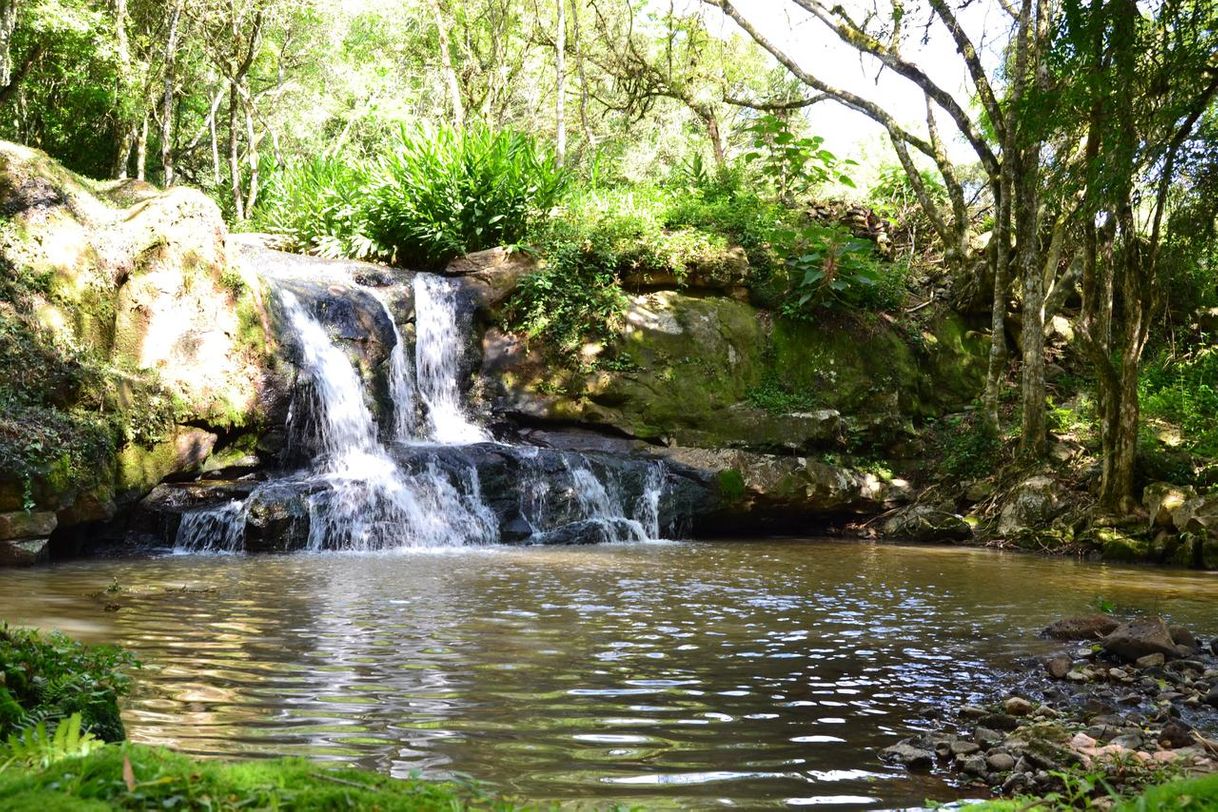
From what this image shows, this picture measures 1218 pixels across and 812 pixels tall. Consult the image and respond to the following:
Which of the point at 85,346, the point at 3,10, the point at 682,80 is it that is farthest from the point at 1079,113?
the point at 3,10

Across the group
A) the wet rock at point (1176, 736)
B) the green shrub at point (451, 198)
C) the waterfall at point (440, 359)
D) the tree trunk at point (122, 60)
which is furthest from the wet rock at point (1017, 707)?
the tree trunk at point (122, 60)

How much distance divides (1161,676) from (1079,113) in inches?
212

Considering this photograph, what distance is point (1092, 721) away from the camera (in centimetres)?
422

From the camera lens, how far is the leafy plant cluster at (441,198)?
52.0 ft

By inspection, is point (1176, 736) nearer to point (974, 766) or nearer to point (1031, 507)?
point (974, 766)

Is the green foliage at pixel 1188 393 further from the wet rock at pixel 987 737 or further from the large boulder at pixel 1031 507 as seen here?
the wet rock at pixel 987 737

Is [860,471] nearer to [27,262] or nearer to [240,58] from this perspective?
[27,262]

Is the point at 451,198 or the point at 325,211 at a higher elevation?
the point at 325,211

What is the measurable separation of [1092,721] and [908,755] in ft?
3.42

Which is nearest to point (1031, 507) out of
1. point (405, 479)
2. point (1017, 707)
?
point (405, 479)

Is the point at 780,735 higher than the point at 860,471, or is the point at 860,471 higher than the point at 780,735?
the point at 860,471

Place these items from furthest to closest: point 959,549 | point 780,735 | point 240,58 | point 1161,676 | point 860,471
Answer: point 240,58, point 860,471, point 959,549, point 1161,676, point 780,735

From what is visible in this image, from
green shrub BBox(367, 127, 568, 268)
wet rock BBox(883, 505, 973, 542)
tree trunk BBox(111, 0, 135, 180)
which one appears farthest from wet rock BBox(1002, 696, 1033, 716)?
tree trunk BBox(111, 0, 135, 180)

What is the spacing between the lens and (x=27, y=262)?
9.97 meters
